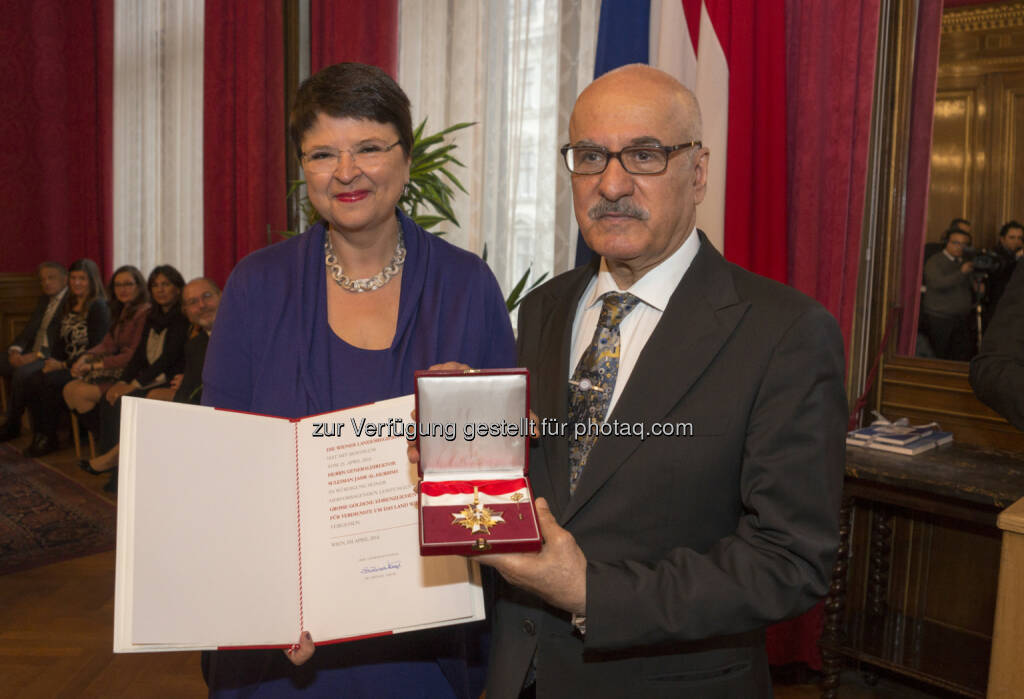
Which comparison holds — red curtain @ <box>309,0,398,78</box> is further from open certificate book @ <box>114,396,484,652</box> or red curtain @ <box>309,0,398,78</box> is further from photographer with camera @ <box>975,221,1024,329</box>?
open certificate book @ <box>114,396,484,652</box>

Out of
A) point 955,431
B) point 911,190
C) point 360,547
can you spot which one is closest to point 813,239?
point 911,190

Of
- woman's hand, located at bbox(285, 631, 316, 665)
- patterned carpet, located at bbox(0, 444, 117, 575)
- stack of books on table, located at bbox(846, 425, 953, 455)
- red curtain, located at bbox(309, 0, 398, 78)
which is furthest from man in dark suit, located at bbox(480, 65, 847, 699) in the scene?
patterned carpet, located at bbox(0, 444, 117, 575)

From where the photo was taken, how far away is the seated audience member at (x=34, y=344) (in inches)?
285

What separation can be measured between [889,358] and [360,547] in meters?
2.37

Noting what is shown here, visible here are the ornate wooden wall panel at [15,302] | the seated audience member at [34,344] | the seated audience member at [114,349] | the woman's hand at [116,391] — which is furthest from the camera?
the ornate wooden wall panel at [15,302]

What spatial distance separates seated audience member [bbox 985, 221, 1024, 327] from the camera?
269 centimetres

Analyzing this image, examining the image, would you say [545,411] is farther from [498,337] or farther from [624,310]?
[498,337]

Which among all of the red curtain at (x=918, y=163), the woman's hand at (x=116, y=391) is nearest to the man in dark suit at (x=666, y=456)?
the red curtain at (x=918, y=163)

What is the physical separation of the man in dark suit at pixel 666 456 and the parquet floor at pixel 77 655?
2.18 meters

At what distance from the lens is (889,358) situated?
10.3 feet

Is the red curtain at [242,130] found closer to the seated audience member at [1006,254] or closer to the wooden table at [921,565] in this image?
the wooden table at [921,565]

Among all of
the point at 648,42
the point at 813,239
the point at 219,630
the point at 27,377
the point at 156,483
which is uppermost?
the point at 648,42

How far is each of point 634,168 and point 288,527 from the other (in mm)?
864
